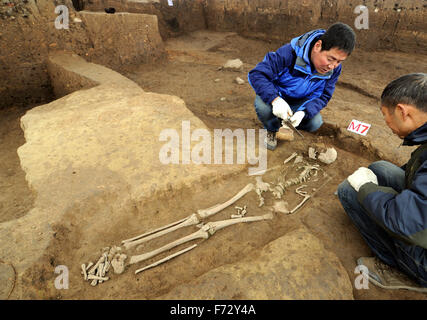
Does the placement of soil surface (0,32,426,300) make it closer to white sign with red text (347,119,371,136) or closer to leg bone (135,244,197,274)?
leg bone (135,244,197,274)

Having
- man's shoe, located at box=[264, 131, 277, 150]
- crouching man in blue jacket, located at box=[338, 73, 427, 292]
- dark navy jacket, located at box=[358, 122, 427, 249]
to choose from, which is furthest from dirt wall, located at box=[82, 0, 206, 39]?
dark navy jacket, located at box=[358, 122, 427, 249]

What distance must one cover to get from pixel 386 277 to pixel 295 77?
6.18 feet

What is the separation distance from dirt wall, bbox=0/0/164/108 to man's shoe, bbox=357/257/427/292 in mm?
4790

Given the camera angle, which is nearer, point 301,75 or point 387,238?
point 387,238

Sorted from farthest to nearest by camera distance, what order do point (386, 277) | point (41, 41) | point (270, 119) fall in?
point (41, 41) → point (270, 119) → point (386, 277)

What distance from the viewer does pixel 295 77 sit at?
2633 mm

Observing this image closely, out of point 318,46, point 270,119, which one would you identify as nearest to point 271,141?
point 270,119

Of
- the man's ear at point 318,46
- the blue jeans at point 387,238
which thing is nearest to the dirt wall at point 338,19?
the man's ear at point 318,46

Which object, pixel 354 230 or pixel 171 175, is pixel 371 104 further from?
pixel 171 175

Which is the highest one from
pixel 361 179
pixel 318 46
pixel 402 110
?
pixel 318 46

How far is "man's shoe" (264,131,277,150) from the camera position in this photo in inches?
110

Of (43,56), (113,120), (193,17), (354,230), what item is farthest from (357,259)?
(193,17)

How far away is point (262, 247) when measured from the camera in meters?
1.75

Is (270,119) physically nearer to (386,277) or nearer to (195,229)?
(195,229)
